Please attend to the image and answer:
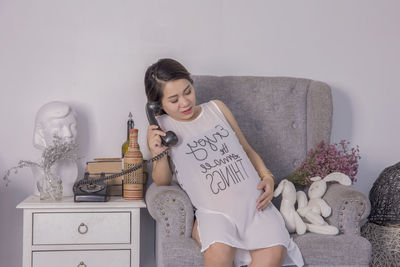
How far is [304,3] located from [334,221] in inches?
58.3

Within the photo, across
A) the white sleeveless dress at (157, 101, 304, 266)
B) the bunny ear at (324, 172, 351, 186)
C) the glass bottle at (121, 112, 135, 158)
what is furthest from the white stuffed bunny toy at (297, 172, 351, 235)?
the glass bottle at (121, 112, 135, 158)

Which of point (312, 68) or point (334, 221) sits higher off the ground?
point (312, 68)

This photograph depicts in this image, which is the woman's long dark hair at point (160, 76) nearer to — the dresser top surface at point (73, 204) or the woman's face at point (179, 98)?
the woman's face at point (179, 98)

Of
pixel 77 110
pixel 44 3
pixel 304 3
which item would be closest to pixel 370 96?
pixel 304 3

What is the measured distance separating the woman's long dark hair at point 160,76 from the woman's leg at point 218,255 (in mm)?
729

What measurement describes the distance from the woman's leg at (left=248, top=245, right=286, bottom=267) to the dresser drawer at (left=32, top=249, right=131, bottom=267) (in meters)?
0.68

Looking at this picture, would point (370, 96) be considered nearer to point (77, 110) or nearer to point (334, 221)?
point (334, 221)

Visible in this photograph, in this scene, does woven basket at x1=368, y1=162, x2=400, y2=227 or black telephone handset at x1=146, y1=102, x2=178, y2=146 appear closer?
black telephone handset at x1=146, y1=102, x2=178, y2=146

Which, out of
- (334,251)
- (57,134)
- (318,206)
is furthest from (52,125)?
(334,251)

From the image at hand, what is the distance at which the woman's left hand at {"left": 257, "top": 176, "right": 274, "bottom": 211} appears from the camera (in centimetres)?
206

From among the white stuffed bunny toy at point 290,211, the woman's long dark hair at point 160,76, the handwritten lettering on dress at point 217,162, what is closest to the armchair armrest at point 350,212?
the white stuffed bunny toy at point 290,211

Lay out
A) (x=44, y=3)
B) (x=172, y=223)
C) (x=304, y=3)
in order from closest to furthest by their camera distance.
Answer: (x=172, y=223)
(x=44, y=3)
(x=304, y=3)

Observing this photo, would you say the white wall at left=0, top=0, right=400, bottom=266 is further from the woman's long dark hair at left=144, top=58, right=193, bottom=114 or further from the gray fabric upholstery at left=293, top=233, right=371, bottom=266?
the gray fabric upholstery at left=293, top=233, right=371, bottom=266

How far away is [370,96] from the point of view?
3.09m
